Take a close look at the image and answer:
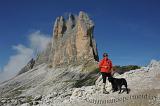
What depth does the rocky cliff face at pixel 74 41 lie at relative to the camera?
162 m

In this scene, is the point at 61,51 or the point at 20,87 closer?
the point at 20,87

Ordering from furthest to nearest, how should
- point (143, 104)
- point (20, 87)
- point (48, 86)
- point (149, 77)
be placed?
point (20, 87)
point (48, 86)
point (149, 77)
point (143, 104)

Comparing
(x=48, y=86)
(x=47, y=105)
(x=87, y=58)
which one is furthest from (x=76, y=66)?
(x=47, y=105)

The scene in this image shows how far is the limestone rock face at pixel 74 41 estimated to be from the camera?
162875mm

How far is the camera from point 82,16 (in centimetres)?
17150

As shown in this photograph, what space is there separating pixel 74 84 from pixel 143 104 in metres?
91.6

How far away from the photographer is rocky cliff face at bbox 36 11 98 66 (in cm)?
16238

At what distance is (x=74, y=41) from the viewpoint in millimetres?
172875

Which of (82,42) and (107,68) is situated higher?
(82,42)

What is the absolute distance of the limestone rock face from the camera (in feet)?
534

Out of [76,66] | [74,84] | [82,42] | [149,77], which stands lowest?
[149,77]

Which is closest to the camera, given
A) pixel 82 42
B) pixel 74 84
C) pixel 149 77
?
pixel 149 77

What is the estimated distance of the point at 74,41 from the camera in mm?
172875

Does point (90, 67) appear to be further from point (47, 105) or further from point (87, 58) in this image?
point (47, 105)
